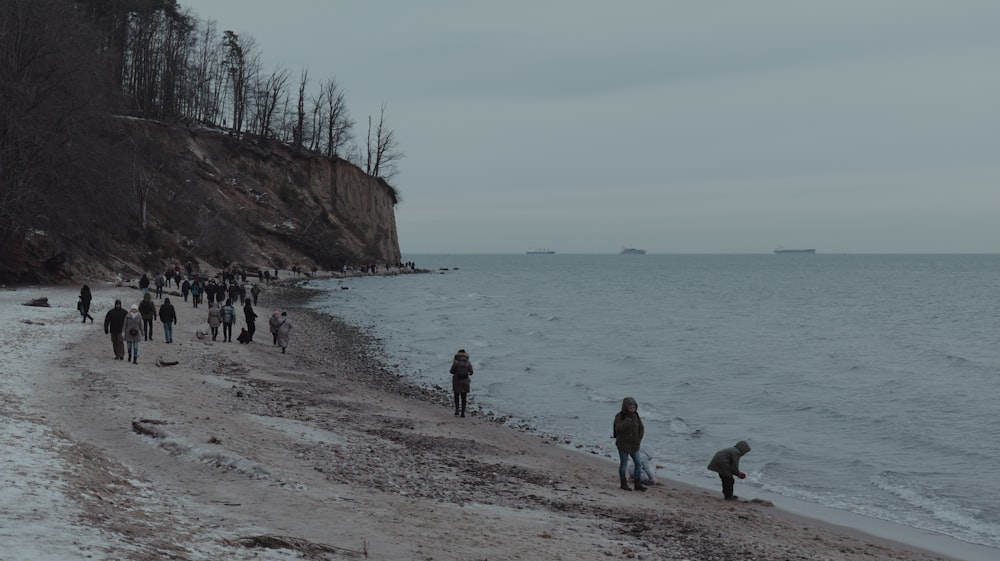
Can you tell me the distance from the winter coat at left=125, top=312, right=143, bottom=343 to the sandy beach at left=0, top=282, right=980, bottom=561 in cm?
71

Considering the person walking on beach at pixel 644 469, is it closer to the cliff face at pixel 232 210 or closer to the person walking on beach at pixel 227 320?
the person walking on beach at pixel 227 320

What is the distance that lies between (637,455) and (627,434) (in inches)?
24.6

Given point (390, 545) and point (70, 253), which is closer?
point (390, 545)

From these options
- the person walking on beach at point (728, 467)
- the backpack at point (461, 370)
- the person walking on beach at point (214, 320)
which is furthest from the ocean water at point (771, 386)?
the person walking on beach at point (214, 320)

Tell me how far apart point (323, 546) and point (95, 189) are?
40.7 metres

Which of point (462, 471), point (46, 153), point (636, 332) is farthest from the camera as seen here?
point (636, 332)

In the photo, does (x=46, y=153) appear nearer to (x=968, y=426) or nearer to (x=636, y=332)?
(x=636, y=332)

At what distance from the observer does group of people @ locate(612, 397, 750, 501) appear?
44.4ft

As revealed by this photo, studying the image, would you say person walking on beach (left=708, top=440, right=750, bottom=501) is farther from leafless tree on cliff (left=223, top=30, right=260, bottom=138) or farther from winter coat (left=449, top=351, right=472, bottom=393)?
leafless tree on cliff (left=223, top=30, right=260, bottom=138)

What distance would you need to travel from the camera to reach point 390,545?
861 centimetres

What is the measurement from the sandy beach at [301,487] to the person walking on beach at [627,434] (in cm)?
45

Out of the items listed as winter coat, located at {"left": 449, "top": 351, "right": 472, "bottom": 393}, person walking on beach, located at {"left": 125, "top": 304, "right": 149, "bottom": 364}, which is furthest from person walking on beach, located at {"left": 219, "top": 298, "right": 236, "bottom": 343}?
winter coat, located at {"left": 449, "top": 351, "right": 472, "bottom": 393}

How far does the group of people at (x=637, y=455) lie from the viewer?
13.5 metres

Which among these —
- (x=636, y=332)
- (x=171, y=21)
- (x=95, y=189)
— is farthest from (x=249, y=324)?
(x=171, y=21)
